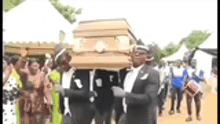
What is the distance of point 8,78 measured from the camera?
3895 millimetres

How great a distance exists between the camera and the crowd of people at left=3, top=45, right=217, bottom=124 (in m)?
3.03

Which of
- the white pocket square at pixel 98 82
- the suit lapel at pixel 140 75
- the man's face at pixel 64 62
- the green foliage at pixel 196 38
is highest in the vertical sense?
the green foliage at pixel 196 38

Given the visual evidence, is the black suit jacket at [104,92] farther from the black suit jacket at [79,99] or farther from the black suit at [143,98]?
the black suit at [143,98]

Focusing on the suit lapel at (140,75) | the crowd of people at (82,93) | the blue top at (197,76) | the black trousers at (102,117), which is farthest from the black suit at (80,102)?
the blue top at (197,76)

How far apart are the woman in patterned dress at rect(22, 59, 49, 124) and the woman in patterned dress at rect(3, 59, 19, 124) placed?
34cm

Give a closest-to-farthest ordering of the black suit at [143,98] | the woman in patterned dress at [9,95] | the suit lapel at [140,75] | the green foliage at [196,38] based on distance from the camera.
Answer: the black suit at [143,98] < the suit lapel at [140,75] < the woman in patterned dress at [9,95] < the green foliage at [196,38]

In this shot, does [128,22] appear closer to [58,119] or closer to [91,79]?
[91,79]

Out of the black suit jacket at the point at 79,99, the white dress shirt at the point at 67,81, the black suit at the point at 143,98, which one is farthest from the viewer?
the white dress shirt at the point at 67,81

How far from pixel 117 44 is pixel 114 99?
3.02ft

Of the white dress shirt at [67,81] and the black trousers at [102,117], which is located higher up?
the white dress shirt at [67,81]

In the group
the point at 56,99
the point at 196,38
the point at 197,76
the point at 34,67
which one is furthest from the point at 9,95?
the point at 196,38

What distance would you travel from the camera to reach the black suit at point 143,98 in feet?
9.57

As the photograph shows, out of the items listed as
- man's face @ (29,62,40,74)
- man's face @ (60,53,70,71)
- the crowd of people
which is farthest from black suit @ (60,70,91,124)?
man's face @ (29,62,40,74)

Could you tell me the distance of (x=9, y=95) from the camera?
384cm
